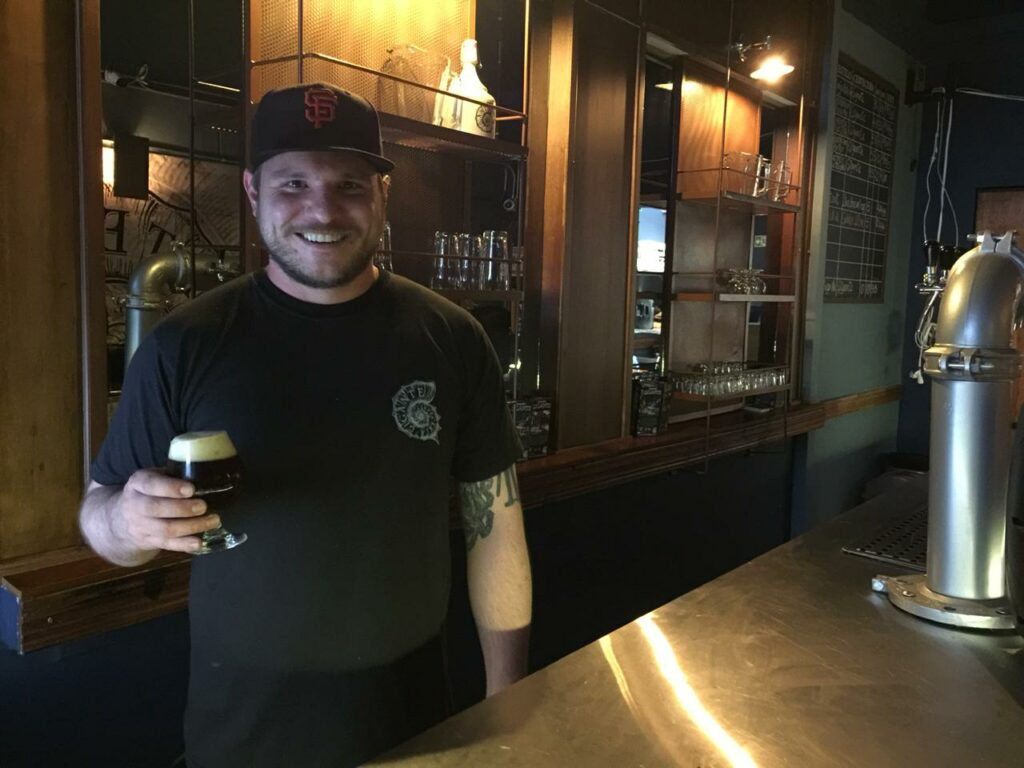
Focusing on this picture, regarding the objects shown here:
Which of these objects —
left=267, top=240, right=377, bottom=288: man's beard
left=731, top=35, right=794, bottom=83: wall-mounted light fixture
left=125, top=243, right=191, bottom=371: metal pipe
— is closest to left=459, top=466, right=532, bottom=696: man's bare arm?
left=267, top=240, right=377, bottom=288: man's beard

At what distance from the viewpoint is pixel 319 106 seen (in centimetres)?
142

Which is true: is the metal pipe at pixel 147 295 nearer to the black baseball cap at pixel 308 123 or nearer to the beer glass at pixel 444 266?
the black baseball cap at pixel 308 123

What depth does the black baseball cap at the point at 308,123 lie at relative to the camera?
4.63ft

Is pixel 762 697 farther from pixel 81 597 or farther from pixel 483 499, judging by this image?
pixel 81 597

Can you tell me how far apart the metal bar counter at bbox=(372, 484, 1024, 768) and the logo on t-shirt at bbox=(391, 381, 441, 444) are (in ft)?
1.49

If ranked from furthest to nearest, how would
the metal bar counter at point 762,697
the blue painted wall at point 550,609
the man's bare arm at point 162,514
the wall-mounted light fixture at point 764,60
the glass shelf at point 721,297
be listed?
the wall-mounted light fixture at point 764,60 < the glass shelf at point 721,297 < the blue painted wall at point 550,609 < the man's bare arm at point 162,514 < the metal bar counter at point 762,697

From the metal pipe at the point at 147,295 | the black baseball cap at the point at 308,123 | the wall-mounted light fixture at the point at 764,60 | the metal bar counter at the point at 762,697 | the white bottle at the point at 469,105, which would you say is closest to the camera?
the metal bar counter at the point at 762,697

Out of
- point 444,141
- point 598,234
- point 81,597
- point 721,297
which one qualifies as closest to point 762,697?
point 81,597

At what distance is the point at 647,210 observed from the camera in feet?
12.5

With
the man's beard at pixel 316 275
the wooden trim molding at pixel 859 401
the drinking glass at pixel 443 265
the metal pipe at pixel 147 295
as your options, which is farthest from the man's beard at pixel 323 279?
the wooden trim molding at pixel 859 401

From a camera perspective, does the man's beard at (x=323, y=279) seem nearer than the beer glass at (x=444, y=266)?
Yes

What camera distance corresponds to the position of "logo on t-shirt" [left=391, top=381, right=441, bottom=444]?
1432 millimetres

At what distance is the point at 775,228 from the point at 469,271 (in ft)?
7.59

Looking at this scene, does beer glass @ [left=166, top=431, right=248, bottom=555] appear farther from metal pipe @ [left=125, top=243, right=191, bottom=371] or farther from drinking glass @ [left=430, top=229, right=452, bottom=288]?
drinking glass @ [left=430, top=229, right=452, bottom=288]
